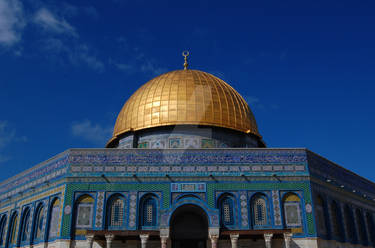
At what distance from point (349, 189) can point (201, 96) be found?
847cm

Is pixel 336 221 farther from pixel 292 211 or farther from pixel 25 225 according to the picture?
pixel 25 225

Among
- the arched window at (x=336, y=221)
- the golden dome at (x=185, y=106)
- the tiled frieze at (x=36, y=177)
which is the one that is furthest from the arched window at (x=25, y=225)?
the arched window at (x=336, y=221)

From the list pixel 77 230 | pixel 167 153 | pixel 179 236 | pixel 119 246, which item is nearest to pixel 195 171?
pixel 167 153

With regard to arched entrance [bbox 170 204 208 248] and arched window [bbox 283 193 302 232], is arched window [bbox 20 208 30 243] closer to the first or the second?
arched entrance [bbox 170 204 208 248]

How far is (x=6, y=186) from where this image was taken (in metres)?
19.6

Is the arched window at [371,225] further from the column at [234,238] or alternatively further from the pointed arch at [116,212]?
the pointed arch at [116,212]

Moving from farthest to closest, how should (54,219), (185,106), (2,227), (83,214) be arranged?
(2,227) < (185,106) < (54,219) < (83,214)

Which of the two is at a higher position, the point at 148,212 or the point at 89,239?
the point at 148,212

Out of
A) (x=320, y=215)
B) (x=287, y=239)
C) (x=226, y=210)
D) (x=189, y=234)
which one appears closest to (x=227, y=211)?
(x=226, y=210)

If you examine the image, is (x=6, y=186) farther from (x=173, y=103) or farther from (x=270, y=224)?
(x=270, y=224)

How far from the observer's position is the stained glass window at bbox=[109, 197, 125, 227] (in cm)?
1466

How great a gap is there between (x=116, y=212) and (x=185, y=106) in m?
6.46

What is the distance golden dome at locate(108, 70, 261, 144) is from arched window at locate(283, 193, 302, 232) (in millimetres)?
4953

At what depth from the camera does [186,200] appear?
1449 centimetres
